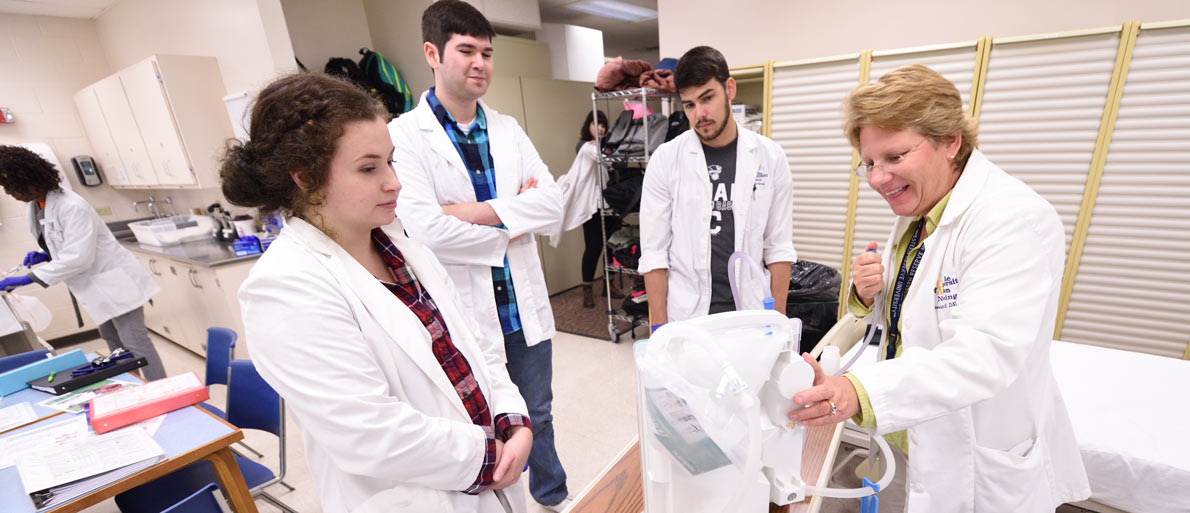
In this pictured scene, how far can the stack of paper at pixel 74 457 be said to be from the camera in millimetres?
1209

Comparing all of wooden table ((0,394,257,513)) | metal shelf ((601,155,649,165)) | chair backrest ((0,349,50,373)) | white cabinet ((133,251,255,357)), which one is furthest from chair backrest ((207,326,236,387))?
metal shelf ((601,155,649,165))

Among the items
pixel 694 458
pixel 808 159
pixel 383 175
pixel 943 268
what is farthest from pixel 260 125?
pixel 808 159

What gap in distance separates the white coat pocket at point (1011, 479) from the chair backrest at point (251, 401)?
7.07ft

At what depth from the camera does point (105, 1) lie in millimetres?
3924

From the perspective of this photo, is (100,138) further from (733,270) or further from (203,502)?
(733,270)

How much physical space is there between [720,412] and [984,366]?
1.61 feet

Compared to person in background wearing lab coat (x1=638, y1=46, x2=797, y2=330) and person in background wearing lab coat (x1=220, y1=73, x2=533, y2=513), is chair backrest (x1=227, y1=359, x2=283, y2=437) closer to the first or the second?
person in background wearing lab coat (x1=220, y1=73, x2=533, y2=513)

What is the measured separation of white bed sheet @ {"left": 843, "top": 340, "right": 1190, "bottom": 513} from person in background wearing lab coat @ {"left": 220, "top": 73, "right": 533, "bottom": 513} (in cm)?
124

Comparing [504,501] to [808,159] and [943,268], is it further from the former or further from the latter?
[808,159]

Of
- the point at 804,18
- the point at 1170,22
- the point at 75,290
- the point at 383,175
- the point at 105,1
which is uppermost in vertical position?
the point at 105,1

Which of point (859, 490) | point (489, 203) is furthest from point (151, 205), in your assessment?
point (859, 490)

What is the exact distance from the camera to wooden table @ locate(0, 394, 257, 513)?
1.18 meters

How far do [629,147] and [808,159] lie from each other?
3.73 feet

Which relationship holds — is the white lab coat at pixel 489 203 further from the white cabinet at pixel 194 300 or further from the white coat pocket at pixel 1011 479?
the white cabinet at pixel 194 300
